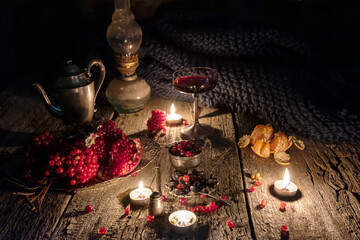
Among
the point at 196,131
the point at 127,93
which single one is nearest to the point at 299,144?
the point at 196,131

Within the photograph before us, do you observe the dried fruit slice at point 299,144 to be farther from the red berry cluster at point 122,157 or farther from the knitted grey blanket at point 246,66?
the red berry cluster at point 122,157

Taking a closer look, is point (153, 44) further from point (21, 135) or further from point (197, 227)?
point (197, 227)

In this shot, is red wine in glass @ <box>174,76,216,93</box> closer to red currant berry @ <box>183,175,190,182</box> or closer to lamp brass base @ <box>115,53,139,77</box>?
lamp brass base @ <box>115,53,139,77</box>

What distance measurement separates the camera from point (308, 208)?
1008mm

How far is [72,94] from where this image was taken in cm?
138

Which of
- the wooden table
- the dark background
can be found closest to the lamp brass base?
the wooden table

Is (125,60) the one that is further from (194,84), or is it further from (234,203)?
(234,203)

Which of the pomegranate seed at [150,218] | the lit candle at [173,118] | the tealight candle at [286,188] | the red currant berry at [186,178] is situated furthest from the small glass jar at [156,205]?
the lit candle at [173,118]

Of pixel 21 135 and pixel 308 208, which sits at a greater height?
pixel 308 208

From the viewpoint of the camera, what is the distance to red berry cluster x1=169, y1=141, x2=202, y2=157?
1.16 m

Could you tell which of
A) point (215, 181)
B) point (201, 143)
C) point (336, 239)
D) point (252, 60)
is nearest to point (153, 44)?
point (252, 60)

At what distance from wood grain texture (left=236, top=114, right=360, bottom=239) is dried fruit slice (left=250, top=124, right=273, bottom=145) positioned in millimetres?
47

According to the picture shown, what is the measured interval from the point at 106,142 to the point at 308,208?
0.64 metres

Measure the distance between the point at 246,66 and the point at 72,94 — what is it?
79 cm
